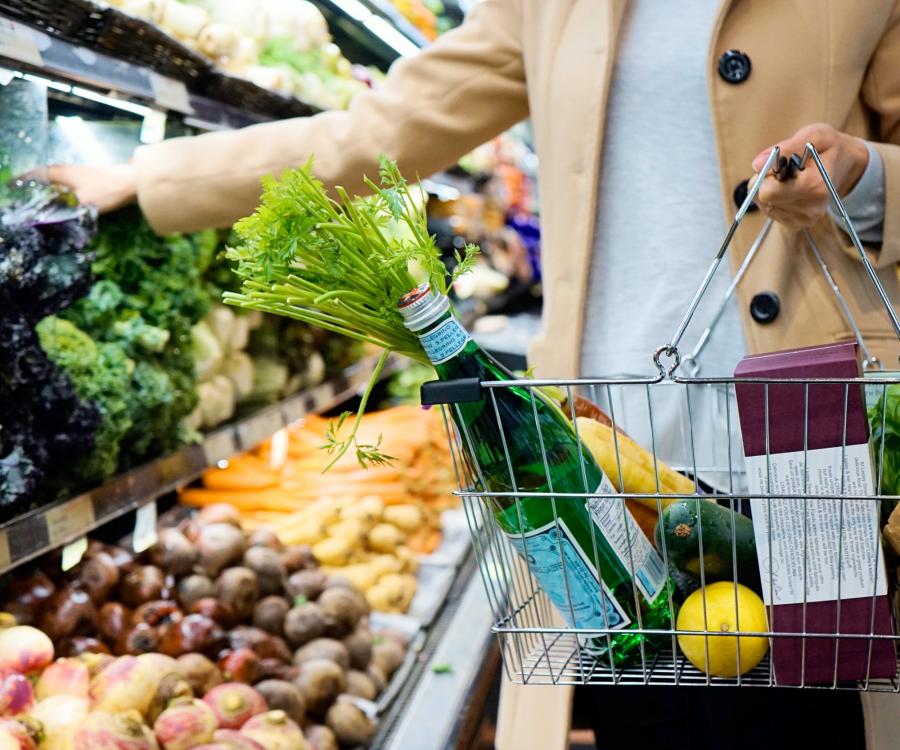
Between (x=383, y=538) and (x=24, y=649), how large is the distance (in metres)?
1.30

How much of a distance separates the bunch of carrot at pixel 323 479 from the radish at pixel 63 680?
1.04 m

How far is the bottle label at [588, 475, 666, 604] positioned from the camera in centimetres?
84

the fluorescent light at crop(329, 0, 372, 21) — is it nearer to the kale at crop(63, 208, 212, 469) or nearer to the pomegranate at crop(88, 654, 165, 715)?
the kale at crop(63, 208, 212, 469)

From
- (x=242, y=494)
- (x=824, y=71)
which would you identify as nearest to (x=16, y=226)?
(x=824, y=71)

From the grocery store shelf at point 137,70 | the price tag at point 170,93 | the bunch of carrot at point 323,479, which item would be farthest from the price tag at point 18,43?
the bunch of carrot at point 323,479

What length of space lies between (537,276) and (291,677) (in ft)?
14.0

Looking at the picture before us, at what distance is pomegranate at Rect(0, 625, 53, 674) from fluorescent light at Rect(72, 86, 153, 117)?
2.75 ft

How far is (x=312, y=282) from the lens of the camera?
830mm

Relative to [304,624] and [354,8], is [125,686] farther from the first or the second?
[354,8]

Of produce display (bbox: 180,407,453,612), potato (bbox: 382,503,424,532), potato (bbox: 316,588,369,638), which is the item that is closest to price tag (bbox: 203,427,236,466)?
produce display (bbox: 180,407,453,612)

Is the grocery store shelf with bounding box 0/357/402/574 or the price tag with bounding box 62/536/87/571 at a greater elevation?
the grocery store shelf with bounding box 0/357/402/574

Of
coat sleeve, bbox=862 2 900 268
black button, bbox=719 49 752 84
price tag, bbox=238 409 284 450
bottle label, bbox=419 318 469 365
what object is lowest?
price tag, bbox=238 409 284 450

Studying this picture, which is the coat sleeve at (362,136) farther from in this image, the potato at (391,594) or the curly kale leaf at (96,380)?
the potato at (391,594)

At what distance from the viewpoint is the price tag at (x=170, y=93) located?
1743mm
